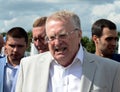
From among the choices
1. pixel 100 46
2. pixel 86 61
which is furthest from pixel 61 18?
pixel 100 46

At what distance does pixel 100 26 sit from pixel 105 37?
0.29 metres

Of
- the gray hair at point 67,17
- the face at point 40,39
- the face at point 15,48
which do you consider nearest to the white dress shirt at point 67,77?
the gray hair at point 67,17

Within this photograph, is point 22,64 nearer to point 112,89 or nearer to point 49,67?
point 49,67

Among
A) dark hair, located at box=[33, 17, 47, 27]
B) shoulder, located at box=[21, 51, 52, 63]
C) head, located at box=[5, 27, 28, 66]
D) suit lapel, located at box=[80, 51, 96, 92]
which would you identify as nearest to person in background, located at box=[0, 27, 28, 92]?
head, located at box=[5, 27, 28, 66]

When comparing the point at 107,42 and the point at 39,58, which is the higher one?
the point at 39,58

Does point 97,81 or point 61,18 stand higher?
point 61,18

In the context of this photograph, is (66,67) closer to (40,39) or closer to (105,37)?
(40,39)

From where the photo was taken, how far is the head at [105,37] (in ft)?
14.7

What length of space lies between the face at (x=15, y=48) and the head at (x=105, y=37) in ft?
3.04

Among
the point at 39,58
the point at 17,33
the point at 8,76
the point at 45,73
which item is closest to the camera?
the point at 45,73

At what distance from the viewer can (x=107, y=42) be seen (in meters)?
4.54

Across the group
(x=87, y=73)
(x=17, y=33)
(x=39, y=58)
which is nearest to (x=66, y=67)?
(x=87, y=73)

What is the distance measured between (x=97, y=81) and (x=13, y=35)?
70.3 inches

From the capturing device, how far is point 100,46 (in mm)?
4535
